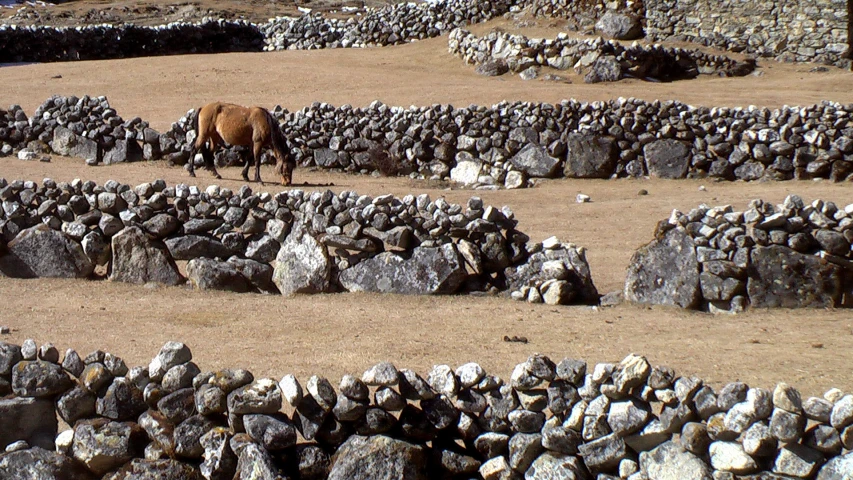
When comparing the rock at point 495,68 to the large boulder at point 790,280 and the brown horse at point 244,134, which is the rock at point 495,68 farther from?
the large boulder at point 790,280

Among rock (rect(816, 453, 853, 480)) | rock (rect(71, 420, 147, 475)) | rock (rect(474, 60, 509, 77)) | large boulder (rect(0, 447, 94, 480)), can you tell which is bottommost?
rock (rect(474, 60, 509, 77))

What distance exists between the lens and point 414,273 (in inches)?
355

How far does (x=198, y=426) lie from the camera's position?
4922mm

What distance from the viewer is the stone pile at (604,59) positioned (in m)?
22.8

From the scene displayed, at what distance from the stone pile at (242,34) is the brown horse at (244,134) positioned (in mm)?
15147

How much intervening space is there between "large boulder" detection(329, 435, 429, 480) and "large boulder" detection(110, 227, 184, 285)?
16.9 ft

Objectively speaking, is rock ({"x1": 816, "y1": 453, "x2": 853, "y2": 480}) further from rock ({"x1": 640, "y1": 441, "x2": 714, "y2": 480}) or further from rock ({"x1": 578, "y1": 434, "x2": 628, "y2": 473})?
rock ({"x1": 578, "y1": 434, "x2": 628, "y2": 473})

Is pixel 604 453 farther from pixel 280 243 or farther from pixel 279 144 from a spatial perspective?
pixel 279 144

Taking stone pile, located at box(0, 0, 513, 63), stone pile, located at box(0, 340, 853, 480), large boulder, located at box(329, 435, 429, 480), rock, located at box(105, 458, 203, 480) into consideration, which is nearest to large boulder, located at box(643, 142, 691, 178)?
stone pile, located at box(0, 340, 853, 480)

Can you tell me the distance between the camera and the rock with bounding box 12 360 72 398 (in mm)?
5105

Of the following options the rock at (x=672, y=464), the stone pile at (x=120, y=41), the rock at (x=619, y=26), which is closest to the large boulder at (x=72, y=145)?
the rock at (x=672, y=464)

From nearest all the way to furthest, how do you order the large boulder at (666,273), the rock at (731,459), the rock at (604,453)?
the rock at (731,459) < the rock at (604,453) < the large boulder at (666,273)

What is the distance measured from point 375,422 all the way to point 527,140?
11834 mm

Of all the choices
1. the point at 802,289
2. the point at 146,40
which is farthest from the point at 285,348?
the point at 146,40
